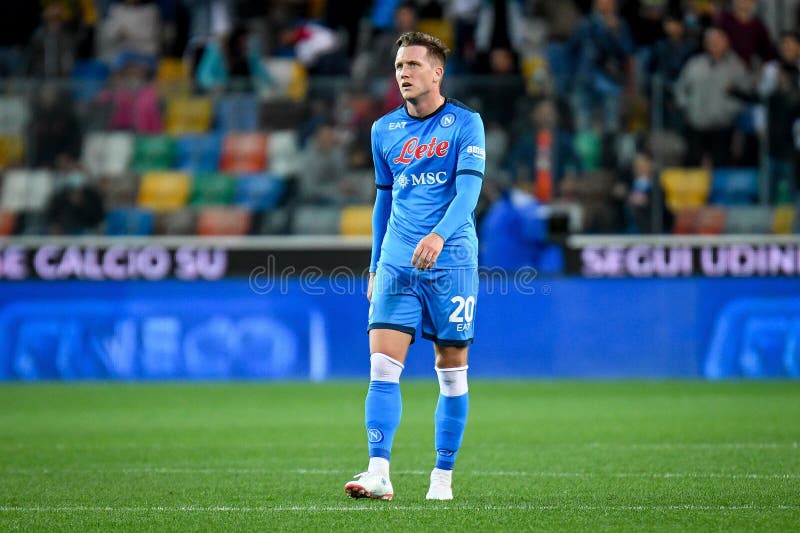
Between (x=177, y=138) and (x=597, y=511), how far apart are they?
10.7 meters

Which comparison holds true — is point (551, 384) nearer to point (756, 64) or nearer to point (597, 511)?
point (756, 64)

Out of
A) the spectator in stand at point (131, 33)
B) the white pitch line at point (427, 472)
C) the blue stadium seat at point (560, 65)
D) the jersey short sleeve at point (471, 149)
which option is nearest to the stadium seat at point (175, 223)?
the spectator in stand at point (131, 33)

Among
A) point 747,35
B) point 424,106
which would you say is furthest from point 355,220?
point 424,106

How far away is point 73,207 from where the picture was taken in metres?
15.3

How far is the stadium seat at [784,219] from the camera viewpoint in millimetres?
14648

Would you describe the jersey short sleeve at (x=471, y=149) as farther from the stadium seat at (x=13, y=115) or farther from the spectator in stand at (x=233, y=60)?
the spectator in stand at (x=233, y=60)

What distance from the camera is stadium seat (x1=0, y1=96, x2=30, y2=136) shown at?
50.4 feet

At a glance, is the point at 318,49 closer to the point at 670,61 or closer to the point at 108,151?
the point at 108,151

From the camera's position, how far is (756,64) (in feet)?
52.3

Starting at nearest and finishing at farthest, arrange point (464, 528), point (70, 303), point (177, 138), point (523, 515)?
1. point (464, 528)
2. point (523, 515)
3. point (70, 303)
4. point (177, 138)

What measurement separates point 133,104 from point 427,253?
10.2 meters

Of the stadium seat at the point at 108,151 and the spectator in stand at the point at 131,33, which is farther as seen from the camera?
the spectator in stand at the point at 131,33

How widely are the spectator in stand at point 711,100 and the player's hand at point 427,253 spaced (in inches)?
369

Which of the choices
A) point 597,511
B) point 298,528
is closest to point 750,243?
point 597,511
